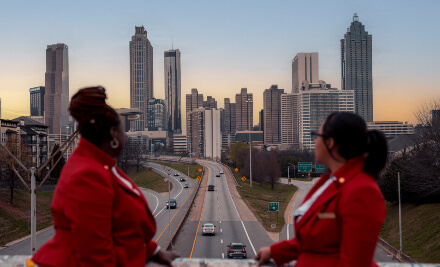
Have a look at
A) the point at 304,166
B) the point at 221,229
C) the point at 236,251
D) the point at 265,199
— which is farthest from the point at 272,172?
the point at 236,251

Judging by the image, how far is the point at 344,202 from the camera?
2.71 meters

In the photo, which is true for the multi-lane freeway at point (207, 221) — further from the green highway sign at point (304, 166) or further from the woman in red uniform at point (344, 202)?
the woman in red uniform at point (344, 202)

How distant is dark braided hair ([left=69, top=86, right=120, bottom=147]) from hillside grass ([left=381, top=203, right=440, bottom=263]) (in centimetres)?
2631

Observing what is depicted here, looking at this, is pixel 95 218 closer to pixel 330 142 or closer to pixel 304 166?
pixel 330 142

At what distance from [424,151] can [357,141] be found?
39207 mm

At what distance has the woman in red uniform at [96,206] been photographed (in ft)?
8.91

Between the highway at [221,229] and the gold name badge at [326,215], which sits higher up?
the gold name badge at [326,215]

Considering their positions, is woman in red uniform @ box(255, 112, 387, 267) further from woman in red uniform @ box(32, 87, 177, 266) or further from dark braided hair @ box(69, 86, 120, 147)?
dark braided hair @ box(69, 86, 120, 147)

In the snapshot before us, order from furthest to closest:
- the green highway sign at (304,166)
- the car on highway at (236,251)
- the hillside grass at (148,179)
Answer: the hillside grass at (148,179), the green highway sign at (304,166), the car on highway at (236,251)

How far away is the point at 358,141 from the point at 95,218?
1.66 meters

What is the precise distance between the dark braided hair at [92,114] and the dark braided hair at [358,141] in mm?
1445

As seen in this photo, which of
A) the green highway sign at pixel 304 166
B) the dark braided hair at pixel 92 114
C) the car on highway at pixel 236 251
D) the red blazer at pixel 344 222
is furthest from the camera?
the green highway sign at pixel 304 166

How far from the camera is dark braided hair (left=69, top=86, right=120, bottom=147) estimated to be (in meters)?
3.04

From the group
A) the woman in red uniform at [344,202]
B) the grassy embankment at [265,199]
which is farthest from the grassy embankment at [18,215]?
the woman in red uniform at [344,202]
